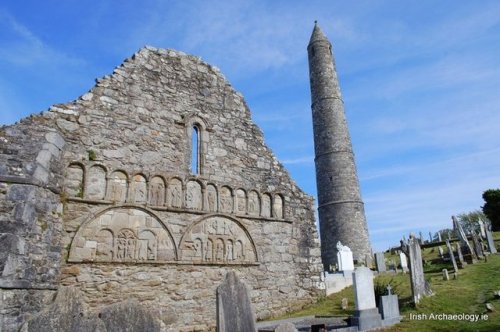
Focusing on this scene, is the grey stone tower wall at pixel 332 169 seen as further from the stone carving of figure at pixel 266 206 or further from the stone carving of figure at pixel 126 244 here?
the stone carving of figure at pixel 126 244

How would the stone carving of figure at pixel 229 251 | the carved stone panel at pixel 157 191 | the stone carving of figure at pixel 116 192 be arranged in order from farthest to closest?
1. the stone carving of figure at pixel 229 251
2. the carved stone panel at pixel 157 191
3. the stone carving of figure at pixel 116 192

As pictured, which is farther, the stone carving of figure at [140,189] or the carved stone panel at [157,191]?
the carved stone panel at [157,191]

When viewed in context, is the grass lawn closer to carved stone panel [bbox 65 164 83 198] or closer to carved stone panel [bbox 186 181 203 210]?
carved stone panel [bbox 186 181 203 210]

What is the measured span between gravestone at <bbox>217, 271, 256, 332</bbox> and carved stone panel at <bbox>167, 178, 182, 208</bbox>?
17.1ft

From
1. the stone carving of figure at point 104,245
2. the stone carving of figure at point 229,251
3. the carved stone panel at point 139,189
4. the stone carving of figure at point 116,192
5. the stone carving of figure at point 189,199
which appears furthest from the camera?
the stone carving of figure at point 229,251

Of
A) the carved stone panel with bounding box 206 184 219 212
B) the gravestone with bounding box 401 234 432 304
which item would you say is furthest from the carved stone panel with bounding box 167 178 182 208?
the gravestone with bounding box 401 234 432 304

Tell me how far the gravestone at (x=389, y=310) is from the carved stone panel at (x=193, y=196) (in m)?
5.21

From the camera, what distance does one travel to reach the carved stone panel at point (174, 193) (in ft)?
33.6

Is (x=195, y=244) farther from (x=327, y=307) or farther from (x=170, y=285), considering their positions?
(x=327, y=307)

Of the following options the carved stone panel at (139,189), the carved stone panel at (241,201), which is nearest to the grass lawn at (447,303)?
the carved stone panel at (241,201)

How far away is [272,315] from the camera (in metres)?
11.1

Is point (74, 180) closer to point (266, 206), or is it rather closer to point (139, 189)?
point (139, 189)

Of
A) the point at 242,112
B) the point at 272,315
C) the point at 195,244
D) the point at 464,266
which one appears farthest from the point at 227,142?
the point at 464,266

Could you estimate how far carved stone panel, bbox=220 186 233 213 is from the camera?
11188 mm
